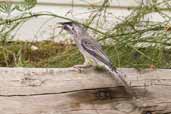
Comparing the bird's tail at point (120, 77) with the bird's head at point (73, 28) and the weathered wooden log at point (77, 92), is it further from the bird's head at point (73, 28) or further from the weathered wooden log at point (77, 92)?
the bird's head at point (73, 28)

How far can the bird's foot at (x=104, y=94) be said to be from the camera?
3496 millimetres

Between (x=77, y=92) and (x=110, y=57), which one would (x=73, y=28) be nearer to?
(x=77, y=92)

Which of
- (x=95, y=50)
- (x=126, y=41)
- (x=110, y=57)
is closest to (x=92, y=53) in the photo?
(x=95, y=50)

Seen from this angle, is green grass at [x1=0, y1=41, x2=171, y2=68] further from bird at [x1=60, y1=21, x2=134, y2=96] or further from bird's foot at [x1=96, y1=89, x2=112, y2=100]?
bird's foot at [x1=96, y1=89, x2=112, y2=100]

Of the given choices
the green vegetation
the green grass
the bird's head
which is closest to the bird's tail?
the bird's head

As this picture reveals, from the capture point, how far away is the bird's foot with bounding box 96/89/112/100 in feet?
11.5

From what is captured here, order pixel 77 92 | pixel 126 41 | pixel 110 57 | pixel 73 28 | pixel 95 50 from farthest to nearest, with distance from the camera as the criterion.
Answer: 1. pixel 126 41
2. pixel 110 57
3. pixel 73 28
4. pixel 95 50
5. pixel 77 92

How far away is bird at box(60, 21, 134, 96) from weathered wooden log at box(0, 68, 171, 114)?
0.12 ft

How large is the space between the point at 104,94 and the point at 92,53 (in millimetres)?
281

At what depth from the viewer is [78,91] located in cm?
347

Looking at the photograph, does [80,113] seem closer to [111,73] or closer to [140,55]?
[111,73]

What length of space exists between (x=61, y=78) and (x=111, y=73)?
0.90ft

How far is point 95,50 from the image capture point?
144 inches

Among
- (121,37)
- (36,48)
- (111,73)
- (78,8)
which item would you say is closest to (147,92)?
(111,73)
